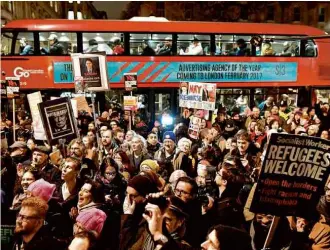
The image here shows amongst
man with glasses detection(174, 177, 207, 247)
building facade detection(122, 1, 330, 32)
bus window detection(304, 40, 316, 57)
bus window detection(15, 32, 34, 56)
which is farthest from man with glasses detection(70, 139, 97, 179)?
building facade detection(122, 1, 330, 32)

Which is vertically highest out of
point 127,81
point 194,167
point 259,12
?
point 259,12

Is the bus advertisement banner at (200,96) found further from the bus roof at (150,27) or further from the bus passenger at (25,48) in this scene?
the bus passenger at (25,48)

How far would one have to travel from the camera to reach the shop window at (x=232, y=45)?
13906mm

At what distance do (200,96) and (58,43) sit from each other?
5.69 m

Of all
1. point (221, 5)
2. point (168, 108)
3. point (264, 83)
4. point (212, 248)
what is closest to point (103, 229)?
point (212, 248)

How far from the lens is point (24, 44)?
13.1 metres

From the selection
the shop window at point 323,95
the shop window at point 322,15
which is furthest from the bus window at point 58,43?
the shop window at point 322,15

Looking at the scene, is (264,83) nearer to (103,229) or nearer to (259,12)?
(103,229)

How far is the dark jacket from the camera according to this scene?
3.10 meters

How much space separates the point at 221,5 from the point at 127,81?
1014 inches

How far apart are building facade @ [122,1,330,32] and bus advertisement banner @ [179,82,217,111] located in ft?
87.4

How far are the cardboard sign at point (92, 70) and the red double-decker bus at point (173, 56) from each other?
499 cm

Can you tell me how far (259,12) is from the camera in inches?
1586

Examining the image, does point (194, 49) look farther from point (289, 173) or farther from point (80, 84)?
point (289, 173)
